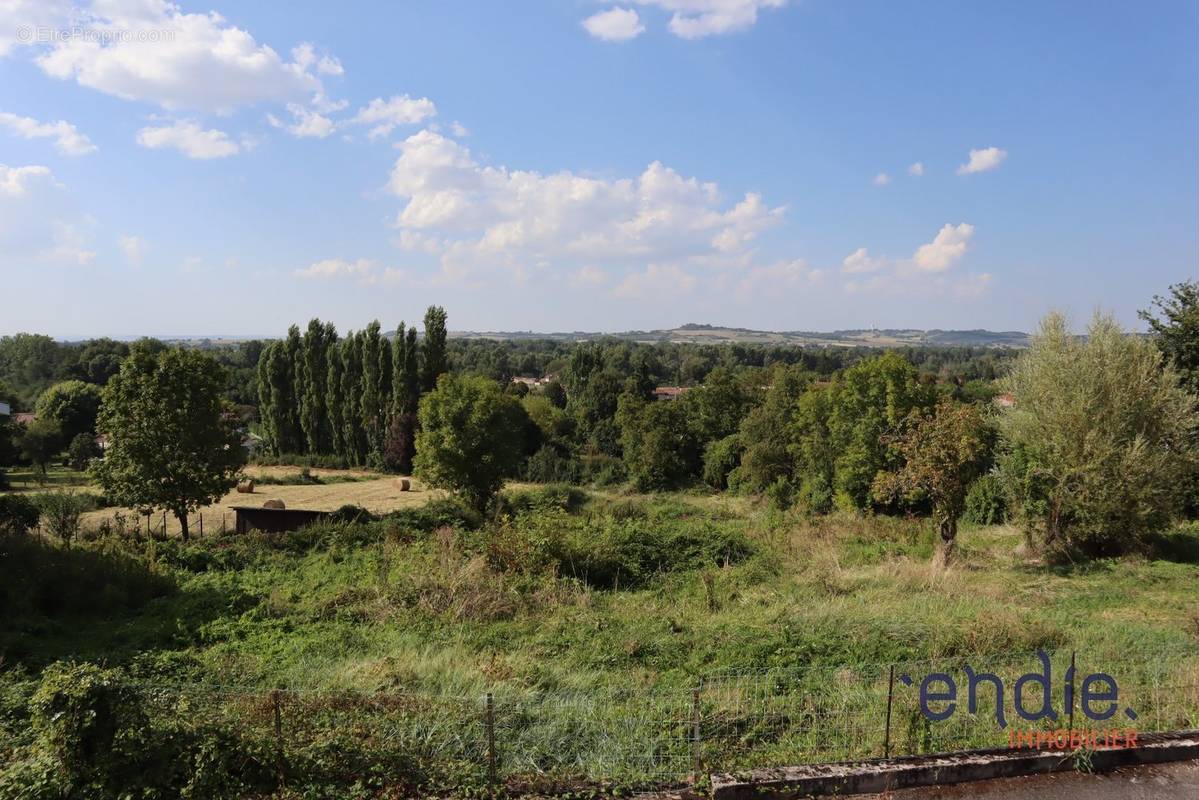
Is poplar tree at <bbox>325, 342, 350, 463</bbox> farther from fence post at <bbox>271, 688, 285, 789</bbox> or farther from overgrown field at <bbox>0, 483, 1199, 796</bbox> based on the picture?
fence post at <bbox>271, 688, 285, 789</bbox>

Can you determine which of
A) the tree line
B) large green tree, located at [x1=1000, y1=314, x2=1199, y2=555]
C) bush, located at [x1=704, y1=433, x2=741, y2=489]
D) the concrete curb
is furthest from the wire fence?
the tree line

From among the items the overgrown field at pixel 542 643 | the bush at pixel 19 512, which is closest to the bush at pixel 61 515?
the bush at pixel 19 512

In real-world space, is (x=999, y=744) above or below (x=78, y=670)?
below

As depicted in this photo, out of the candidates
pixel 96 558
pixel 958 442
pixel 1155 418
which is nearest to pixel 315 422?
pixel 96 558

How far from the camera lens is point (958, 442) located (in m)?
15.1

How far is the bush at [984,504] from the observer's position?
71.9 feet

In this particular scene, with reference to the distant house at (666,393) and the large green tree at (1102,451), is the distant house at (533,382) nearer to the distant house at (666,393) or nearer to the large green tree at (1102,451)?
the distant house at (666,393)

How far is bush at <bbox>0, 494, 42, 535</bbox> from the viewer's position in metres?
18.5

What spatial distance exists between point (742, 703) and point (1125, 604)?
29.6 feet

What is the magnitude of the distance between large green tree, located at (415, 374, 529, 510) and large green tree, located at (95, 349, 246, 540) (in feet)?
23.9

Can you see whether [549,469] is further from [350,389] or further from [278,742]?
[278,742]

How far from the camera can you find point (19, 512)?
795 inches

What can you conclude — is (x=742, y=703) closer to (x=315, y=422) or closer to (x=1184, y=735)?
(x=1184, y=735)

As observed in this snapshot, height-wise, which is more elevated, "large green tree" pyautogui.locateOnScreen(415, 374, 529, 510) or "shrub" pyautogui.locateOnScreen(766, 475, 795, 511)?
"large green tree" pyautogui.locateOnScreen(415, 374, 529, 510)
